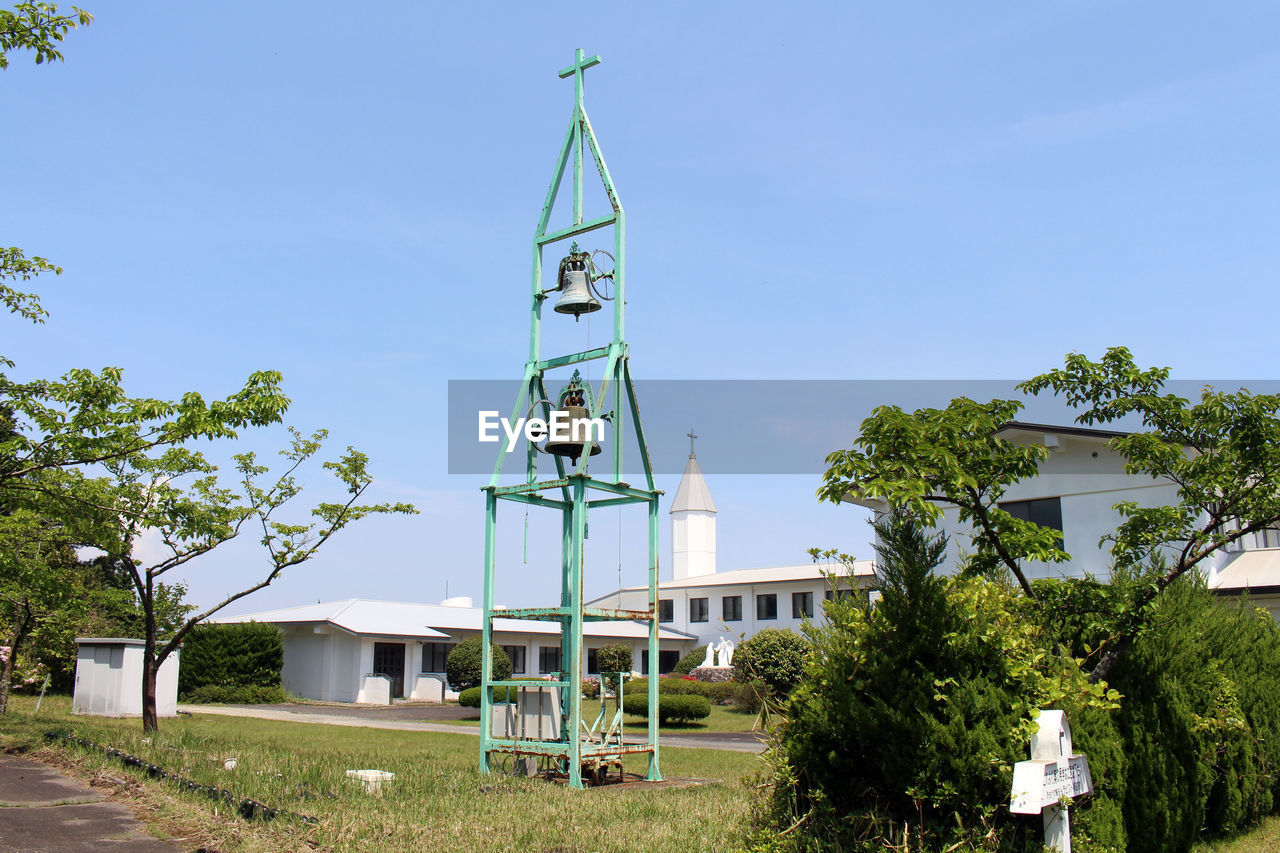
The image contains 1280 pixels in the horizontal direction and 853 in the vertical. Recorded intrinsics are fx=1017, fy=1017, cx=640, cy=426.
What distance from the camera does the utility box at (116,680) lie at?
25.5 m

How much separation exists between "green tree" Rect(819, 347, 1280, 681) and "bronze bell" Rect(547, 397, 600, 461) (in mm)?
5749

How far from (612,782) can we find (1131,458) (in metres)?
7.44

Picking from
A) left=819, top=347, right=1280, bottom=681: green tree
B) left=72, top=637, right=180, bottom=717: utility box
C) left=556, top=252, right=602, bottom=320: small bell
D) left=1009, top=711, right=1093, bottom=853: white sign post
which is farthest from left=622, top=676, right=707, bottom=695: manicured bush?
left=1009, top=711, right=1093, bottom=853: white sign post

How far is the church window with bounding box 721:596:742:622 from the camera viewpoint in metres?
51.8

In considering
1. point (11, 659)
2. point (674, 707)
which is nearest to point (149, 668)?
point (11, 659)

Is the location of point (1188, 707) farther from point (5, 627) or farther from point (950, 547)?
point (5, 627)

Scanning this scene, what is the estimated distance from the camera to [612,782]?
1305 centimetres

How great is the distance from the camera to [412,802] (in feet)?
31.7

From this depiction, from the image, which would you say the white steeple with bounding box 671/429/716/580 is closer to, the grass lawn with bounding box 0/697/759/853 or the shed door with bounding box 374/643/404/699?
the shed door with bounding box 374/643/404/699

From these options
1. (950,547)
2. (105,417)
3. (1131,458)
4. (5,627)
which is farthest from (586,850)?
(5,627)

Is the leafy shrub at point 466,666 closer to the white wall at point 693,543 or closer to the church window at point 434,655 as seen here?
the church window at point 434,655

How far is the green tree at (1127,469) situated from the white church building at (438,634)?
18.8 metres

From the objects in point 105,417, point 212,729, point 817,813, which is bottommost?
point 212,729

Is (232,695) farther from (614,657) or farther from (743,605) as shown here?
(743,605)
